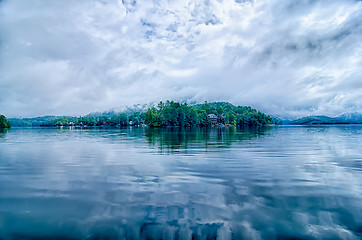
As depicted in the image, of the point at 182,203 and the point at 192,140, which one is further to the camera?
the point at 192,140

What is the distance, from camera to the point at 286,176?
11.3 metres

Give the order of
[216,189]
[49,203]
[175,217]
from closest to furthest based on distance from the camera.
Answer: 1. [175,217]
2. [49,203]
3. [216,189]

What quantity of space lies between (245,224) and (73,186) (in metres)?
7.59

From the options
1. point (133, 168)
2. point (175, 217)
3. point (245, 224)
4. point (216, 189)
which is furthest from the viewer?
point (133, 168)

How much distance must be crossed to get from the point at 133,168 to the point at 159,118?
474 feet

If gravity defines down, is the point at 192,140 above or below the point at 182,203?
above

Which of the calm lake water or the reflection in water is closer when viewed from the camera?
the calm lake water

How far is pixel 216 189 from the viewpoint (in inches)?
360

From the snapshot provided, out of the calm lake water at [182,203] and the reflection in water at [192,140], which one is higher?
the reflection in water at [192,140]

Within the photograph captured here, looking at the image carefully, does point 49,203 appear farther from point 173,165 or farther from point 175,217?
point 173,165

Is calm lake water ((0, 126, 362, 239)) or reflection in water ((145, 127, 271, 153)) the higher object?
reflection in water ((145, 127, 271, 153))

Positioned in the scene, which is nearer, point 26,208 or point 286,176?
point 26,208

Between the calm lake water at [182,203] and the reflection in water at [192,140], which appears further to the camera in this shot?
the reflection in water at [192,140]

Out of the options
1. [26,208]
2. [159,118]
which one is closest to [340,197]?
[26,208]
